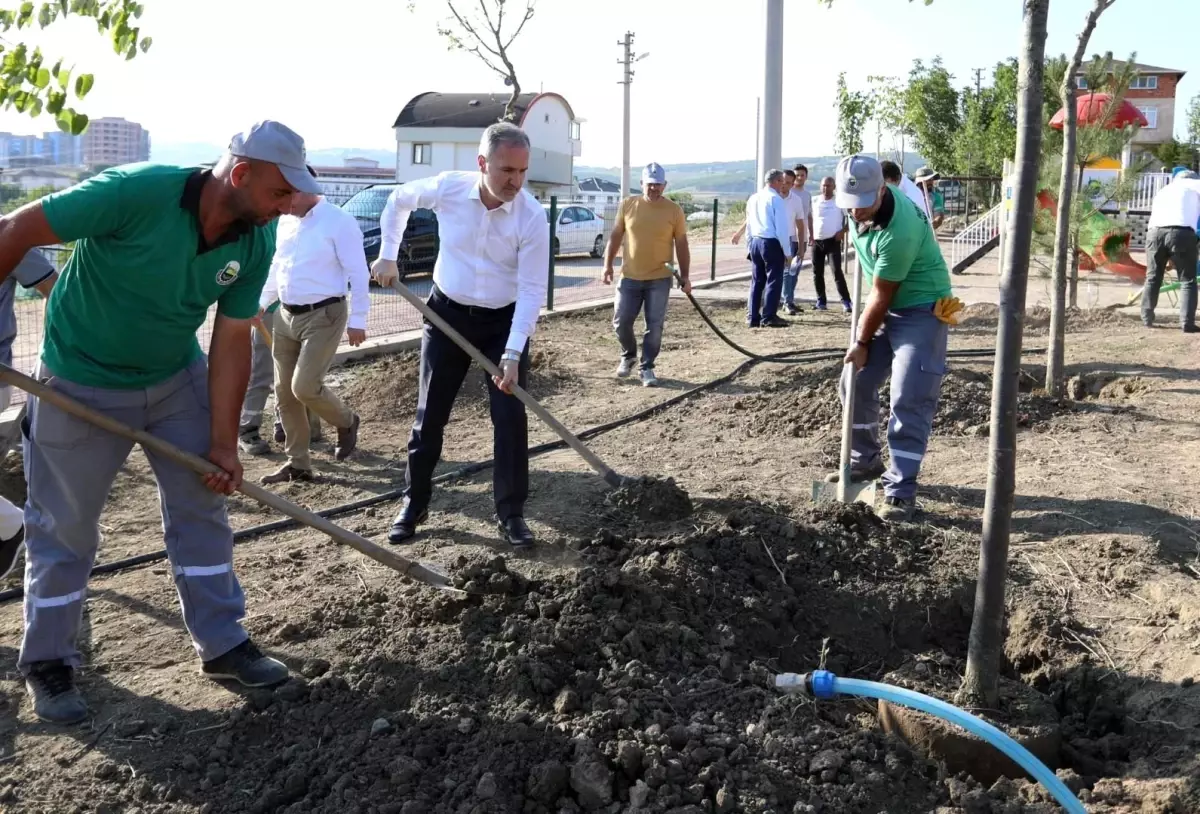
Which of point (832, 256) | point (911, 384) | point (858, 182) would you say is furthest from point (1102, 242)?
point (858, 182)

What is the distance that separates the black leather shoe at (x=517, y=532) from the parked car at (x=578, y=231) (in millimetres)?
20075

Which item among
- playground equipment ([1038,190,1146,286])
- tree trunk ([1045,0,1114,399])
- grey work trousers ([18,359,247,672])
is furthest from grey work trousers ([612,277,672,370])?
grey work trousers ([18,359,247,672])

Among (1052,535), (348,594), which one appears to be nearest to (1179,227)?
(1052,535)

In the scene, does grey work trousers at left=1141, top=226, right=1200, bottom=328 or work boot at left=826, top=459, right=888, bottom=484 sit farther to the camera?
grey work trousers at left=1141, top=226, right=1200, bottom=328

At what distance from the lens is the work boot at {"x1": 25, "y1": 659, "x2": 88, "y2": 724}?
11.7 feet

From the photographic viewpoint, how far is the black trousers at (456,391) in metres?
5.09

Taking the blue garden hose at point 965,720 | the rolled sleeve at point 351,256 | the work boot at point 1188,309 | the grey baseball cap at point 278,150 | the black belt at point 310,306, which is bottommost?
the blue garden hose at point 965,720

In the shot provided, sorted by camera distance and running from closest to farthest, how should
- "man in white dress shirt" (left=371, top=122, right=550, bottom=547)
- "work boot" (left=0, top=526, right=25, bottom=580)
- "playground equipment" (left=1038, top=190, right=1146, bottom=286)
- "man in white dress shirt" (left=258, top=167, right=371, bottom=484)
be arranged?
"work boot" (left=0, top=526, right=25, bottom=580) → "man in white dress shirt" (left=371, top=122, right=550, bottom=547) → "man in white dress shirt" (left=258, top=167, right=371, bottom=484) → "playground equipment" (left=1038, top=190, right=1146, bottom=286)

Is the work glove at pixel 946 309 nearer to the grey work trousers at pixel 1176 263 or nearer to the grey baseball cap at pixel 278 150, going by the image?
the grey baseball cap at pixel 278 150

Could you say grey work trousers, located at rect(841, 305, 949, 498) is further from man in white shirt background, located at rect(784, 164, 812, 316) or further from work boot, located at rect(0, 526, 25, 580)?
man in white shirt background, located at rect(784, 164, 812, 316)

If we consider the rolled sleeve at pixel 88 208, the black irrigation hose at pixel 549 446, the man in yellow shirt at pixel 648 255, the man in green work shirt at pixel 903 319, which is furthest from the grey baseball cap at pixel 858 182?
the man in yellow shirt at pixel 648 255

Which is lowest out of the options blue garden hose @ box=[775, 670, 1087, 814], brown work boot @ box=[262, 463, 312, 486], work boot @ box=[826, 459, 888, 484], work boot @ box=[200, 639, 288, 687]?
brown work boot @ box=[262, 463, 312, 486]

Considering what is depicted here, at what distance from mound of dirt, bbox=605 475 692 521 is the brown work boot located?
206 centimetres

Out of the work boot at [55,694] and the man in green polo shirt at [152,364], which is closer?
the man in green polo shirt at [152,364]
